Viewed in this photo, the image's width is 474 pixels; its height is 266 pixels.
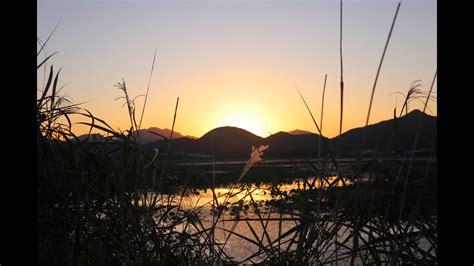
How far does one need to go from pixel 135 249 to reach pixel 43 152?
47 centimetres

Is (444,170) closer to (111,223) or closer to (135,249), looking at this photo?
(135,249)

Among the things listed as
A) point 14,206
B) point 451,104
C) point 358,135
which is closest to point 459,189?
point 451,104

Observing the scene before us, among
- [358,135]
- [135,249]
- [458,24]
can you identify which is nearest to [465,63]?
[458,24]

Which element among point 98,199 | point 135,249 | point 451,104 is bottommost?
point 135,249

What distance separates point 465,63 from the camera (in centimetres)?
112

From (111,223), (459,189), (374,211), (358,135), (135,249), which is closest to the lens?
(459,189)

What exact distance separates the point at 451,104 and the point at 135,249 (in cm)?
115

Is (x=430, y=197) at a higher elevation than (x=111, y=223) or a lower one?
higher

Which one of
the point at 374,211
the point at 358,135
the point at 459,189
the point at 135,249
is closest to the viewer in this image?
the point at 459,189

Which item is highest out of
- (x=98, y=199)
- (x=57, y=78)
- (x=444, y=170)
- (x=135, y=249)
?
(x=57, y=78)

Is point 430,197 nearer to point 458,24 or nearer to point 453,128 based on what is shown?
point 453,128

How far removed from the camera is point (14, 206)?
112 cm

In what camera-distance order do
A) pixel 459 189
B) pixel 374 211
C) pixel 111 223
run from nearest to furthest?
pixel 459 189 → pixel 374 211 → pixel 111 223

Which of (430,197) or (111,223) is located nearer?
(430,197)
